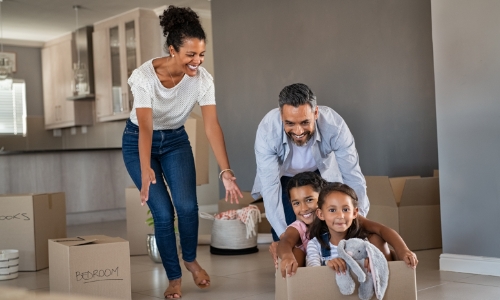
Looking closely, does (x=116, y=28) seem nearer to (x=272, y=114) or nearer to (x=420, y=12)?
(x=420, y=12)

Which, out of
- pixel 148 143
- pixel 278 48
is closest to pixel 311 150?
pixel 148 143

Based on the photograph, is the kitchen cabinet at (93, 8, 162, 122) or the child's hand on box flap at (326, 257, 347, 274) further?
the kitchen cabinet at (93, 8, 162, 122)

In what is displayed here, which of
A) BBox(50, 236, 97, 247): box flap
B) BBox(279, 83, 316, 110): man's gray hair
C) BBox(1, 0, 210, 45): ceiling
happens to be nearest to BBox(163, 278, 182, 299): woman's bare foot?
BBox(50, 236, 97, 247): box flap

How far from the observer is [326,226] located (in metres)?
2.21

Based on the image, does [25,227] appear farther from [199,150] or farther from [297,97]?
[297,97]

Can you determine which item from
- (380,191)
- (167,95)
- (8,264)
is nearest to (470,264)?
(380,191)

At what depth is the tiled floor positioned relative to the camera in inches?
103

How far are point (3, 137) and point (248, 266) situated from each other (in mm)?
6325

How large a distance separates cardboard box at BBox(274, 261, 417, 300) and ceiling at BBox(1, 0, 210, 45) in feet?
17.3

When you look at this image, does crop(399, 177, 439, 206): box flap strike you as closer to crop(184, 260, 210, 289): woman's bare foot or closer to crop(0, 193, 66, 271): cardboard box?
crop(184, 260, 210, 289): woman's bare foot

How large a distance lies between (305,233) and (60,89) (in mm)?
6773

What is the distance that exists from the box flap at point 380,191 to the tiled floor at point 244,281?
0.37 meters

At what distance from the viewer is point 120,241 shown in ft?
8.54

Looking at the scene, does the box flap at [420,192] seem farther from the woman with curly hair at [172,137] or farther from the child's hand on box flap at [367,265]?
the child's hand on box flap at [367,265]
